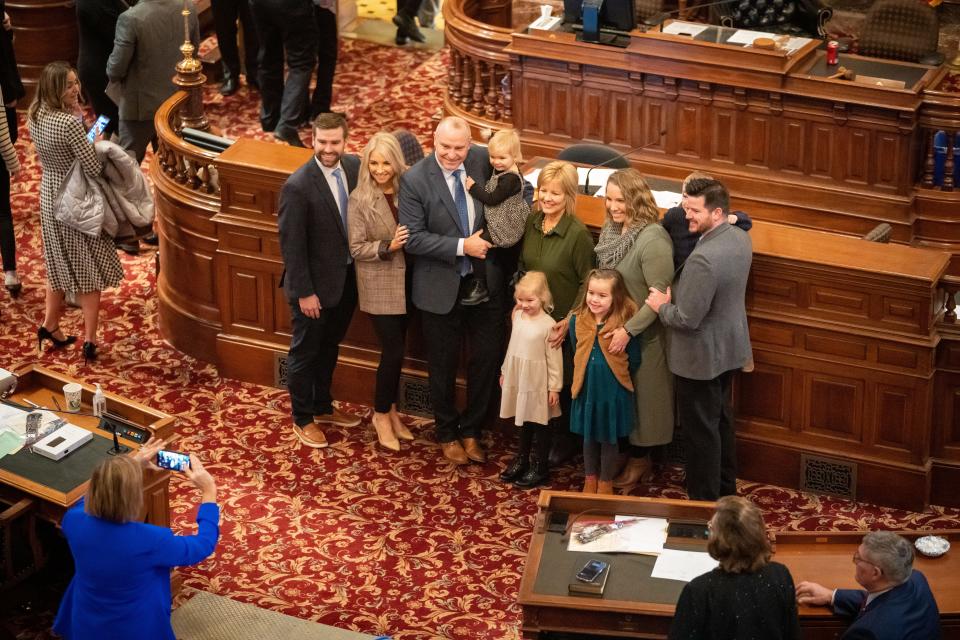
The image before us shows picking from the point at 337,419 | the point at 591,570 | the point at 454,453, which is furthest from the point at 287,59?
the point at 591,570

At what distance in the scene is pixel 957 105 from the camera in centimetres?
850

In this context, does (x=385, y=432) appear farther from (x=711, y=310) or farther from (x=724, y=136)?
(x=724, y=136)

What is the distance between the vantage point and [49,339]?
8.05m

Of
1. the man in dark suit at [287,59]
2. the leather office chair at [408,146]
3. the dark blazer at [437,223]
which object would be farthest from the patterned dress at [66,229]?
the man in dark suit at [287,59]

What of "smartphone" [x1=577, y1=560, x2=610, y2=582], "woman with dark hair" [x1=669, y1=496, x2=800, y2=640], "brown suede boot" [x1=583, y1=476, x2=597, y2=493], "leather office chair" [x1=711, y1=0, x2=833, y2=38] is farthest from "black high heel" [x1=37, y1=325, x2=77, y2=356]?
"leather office chair" [x1=711, y1=0, x2=833, y2=38]

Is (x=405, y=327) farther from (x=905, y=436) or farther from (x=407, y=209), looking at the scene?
(x=905, y=436)

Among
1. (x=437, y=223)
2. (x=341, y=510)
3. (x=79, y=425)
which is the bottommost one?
(x=341, y=510)

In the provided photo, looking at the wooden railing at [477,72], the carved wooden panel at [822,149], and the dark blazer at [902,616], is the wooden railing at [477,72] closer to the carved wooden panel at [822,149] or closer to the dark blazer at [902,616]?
the carved wooden panel at [822,149]

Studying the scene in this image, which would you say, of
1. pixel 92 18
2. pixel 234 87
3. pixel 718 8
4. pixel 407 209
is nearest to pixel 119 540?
pixel 407 209

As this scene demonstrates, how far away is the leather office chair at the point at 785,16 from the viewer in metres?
10.8

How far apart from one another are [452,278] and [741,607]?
258 cm

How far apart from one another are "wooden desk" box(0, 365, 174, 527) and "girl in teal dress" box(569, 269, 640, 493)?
1700 mm

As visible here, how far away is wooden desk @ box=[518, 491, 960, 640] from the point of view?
507cm

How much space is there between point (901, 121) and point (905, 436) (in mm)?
2664
